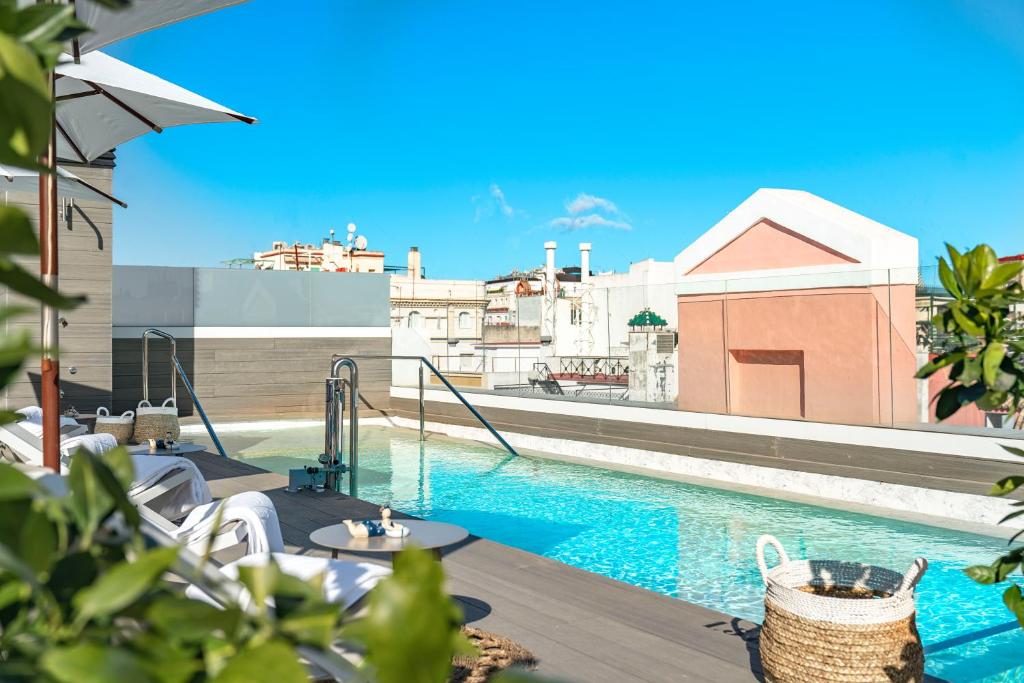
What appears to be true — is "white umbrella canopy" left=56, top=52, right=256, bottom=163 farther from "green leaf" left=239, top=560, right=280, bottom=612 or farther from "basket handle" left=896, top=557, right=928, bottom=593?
"green leaf" left=239, top=560, right=280, bottom=612

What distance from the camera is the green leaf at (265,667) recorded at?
313 millimetres

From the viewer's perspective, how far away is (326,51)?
165 feet

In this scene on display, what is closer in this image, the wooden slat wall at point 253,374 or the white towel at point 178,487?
the white towel at point 178,487

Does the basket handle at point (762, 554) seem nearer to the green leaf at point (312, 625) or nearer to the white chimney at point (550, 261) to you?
the green leaf at point (312, 625)

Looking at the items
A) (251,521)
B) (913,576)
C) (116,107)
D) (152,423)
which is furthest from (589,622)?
(152,423)

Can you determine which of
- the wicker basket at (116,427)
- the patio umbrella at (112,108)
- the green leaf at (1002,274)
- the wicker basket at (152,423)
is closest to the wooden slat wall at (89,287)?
the wicker basket at (116,427)

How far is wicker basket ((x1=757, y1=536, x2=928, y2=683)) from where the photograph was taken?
2945 mm

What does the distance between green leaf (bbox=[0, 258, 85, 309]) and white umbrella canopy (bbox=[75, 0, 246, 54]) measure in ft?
14.6

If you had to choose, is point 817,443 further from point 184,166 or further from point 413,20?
point 413,20

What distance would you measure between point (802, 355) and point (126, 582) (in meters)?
10.4

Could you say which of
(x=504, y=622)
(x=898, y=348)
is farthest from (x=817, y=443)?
(x=504, y=622)

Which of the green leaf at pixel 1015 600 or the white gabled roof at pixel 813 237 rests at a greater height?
the white gabled roof at pixel 813 237

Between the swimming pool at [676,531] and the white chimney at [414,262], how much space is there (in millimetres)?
40334

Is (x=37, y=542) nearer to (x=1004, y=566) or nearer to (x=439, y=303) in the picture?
(x=1004, y=566)
